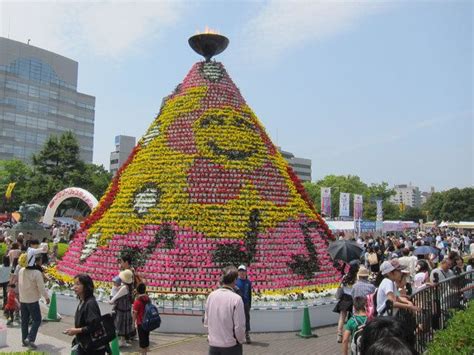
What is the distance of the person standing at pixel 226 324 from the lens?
17.9 feet

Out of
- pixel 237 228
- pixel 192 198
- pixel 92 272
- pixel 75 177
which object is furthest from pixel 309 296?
pixel 75 177

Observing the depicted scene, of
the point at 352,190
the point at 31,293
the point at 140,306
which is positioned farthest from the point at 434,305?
the point at 352,190

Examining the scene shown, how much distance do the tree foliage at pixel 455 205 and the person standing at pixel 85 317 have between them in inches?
3242

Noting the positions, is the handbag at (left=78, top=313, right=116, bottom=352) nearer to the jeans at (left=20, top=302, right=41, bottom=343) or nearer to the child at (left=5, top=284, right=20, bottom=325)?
the jeans at (left=20, top=302, right=41, bottom=343)

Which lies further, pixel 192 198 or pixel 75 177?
pixel 75 177

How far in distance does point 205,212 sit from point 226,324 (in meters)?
7.45

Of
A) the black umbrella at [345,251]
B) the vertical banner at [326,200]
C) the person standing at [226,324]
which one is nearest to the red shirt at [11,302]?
the person standing at [226,324]

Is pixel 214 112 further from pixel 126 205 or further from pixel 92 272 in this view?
pixel 92 272

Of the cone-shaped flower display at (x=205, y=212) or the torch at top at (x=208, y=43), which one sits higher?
the torch at top at (x=208, y=43)

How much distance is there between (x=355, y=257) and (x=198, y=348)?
4202 millimetres

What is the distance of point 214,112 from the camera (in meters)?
15.1

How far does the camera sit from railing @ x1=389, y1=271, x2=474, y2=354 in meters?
6.75

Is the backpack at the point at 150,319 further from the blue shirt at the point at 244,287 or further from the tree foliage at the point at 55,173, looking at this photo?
the tree foliage at the point at 55,173

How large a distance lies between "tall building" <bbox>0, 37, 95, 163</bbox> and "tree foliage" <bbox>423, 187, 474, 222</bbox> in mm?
70805
